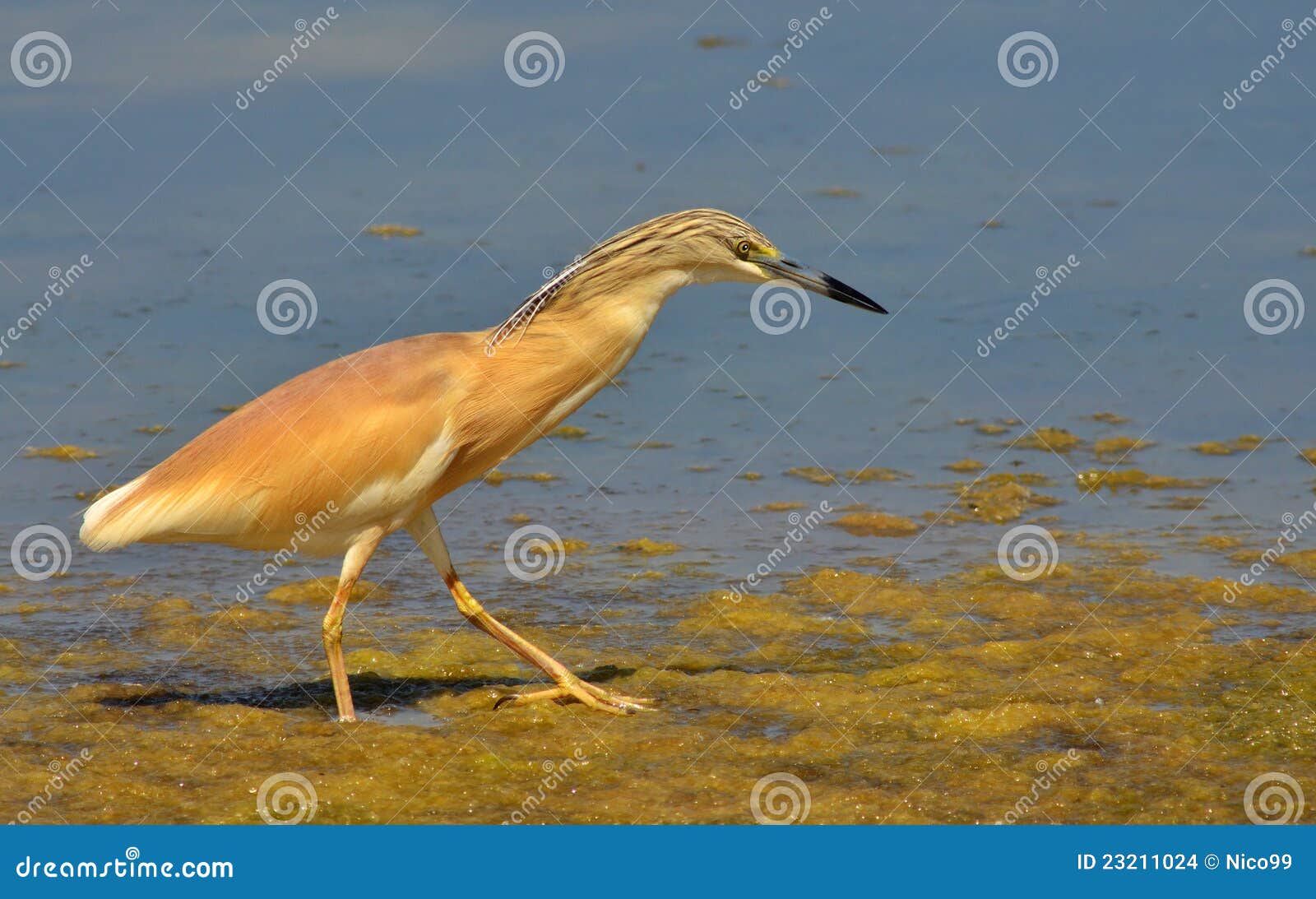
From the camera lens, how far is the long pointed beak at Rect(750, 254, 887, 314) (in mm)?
7930

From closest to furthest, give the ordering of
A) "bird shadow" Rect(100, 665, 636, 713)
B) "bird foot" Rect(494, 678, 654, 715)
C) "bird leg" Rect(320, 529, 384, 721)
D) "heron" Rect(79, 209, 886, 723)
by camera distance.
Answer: "heron" Rect(79, 209, 886, 723) < "bird leg" Rect(320, 529, 384, 721) < "bird foot" Rect(494, 678, 654, 715) < "bird shadow" Rect(100, 665, 636, 713)

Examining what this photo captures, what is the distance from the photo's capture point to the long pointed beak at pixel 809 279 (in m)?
7.93

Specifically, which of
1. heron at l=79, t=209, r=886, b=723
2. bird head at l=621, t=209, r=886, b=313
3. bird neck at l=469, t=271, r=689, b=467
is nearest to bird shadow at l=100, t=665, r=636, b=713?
heron at l=79, t=209, r=886, b=723

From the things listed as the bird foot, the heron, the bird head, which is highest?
the bird head

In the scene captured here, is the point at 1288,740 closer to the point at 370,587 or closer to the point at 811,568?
the point at 811,568

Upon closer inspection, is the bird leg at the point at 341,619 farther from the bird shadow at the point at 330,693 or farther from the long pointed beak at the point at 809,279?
the long pointed beak at the point at 809,279

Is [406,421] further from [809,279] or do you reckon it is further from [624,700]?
[809,279]

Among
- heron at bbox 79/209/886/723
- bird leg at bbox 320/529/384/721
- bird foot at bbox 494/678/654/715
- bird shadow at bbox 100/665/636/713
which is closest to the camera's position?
heron at bbox 79/209/886/723

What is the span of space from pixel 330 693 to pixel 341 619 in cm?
63

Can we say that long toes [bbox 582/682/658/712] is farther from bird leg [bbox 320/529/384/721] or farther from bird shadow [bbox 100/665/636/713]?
bird leg [bbox 320/529/384/721]

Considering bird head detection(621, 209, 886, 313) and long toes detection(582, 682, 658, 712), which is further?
long toes detection(582, 682, 658, 712)

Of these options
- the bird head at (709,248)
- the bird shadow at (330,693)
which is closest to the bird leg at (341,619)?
the bird shadow at (330,693)

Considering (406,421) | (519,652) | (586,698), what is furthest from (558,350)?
(586,698)

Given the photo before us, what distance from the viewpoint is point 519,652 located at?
8195mm
